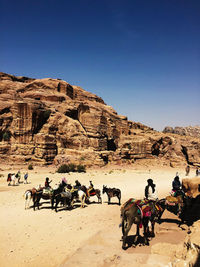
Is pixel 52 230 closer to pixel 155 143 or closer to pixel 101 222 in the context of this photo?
pixel 101 222

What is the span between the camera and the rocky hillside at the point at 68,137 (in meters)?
37.9

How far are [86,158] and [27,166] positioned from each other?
1177 centimetres

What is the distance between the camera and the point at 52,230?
845cm

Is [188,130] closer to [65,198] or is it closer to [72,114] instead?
[72,114]

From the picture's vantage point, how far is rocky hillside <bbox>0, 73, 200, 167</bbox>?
37.9 meters

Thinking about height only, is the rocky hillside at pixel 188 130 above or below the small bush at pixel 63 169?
above

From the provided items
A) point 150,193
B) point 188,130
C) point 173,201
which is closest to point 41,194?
point 150,193

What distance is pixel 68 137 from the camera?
4116 cm

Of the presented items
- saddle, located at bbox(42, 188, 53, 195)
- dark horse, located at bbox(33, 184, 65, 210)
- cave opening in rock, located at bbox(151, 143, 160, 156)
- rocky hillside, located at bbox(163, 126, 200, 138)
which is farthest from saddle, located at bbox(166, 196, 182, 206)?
rocky hillside, located at bbox(163, 126, 200, 138)

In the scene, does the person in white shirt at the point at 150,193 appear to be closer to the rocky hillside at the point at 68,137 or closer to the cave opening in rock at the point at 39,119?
the rocky hillside at the point at 68,137

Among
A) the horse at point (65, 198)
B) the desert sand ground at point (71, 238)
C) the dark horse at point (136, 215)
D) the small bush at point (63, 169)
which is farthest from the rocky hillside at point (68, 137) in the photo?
the dark horse at point (136, 215)

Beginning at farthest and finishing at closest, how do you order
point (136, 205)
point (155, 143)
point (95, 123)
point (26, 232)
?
point (155, 143) → point (95, 123) → point (26, 232) → point (136, 205)

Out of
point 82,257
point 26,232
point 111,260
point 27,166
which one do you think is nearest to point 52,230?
point 26,232

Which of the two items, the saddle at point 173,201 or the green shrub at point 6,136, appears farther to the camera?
the green shrub at point 6,136
